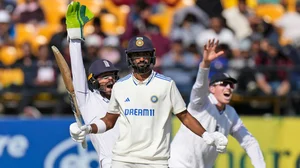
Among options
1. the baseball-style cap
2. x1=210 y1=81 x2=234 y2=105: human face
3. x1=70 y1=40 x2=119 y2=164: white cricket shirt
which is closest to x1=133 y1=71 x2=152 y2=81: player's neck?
x1=70 y1=40 x2=119 y2=164: white cricket shirt

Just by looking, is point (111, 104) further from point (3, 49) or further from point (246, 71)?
point (3, 49)

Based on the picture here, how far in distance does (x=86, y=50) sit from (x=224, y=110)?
553cm

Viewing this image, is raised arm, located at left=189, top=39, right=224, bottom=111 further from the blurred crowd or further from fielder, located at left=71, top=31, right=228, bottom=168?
the blurred crowd

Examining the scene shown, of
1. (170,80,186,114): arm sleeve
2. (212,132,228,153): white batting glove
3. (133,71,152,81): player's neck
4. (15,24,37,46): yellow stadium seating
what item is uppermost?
(15,24,37,46): yellow stadium seating

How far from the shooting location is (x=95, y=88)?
866cm

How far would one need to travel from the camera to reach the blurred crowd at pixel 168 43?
1349 cm

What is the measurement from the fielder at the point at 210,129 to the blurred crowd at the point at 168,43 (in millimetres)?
4081

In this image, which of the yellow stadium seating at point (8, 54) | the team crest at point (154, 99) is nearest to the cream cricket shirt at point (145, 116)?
the team crest at point (154, 99)

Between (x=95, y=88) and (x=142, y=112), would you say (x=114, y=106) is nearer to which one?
(x=142, y=112)

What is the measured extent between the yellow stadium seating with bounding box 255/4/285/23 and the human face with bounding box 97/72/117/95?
320 inches

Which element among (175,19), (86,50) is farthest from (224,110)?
(175,19)

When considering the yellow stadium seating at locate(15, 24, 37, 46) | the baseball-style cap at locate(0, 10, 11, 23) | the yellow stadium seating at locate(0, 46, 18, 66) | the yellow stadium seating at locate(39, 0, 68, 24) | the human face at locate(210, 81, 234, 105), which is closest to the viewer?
the human face at locate(210, 81, 234, 105)

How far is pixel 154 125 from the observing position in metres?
7.40

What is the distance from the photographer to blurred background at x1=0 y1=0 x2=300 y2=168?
42.5ft
